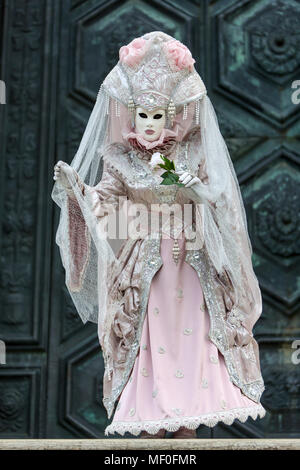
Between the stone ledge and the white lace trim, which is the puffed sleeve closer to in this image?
the white lace trim

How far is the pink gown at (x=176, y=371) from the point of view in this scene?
12.0 ft

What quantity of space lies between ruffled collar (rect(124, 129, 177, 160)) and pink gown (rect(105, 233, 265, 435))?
14.8 inches

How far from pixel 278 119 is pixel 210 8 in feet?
2.82

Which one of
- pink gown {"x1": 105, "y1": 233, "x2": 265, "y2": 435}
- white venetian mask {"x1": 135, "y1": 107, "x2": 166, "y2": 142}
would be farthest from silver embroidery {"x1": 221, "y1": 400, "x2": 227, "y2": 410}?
white venetian mask {"x1": 135, "y1": 107, "x2": 166, "y2": 142}

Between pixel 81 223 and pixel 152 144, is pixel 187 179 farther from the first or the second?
pixel 81 223

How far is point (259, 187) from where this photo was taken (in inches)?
233

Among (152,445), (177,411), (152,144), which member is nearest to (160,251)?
(152,144)

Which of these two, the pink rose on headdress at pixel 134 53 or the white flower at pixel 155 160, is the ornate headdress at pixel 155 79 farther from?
the white flower at pixel 155 160

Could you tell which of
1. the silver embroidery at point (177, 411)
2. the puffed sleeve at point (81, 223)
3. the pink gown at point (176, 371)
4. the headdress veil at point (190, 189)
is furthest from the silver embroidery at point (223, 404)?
the puffed sleeve at point (81, 223)

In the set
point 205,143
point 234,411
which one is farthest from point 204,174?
point 234,411

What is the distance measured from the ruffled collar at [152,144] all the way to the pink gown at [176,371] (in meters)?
0.38

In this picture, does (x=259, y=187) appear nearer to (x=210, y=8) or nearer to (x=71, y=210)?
(x=210, y=8)

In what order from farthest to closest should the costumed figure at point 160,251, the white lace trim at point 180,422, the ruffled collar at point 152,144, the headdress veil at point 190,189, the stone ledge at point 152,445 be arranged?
the ruffled collar at point 152,144 → the headdress veil at point 190,189 → the costumed figure at point 160,251 → the white lace trim at point 180,422 → the stone ledge at point 152,445
